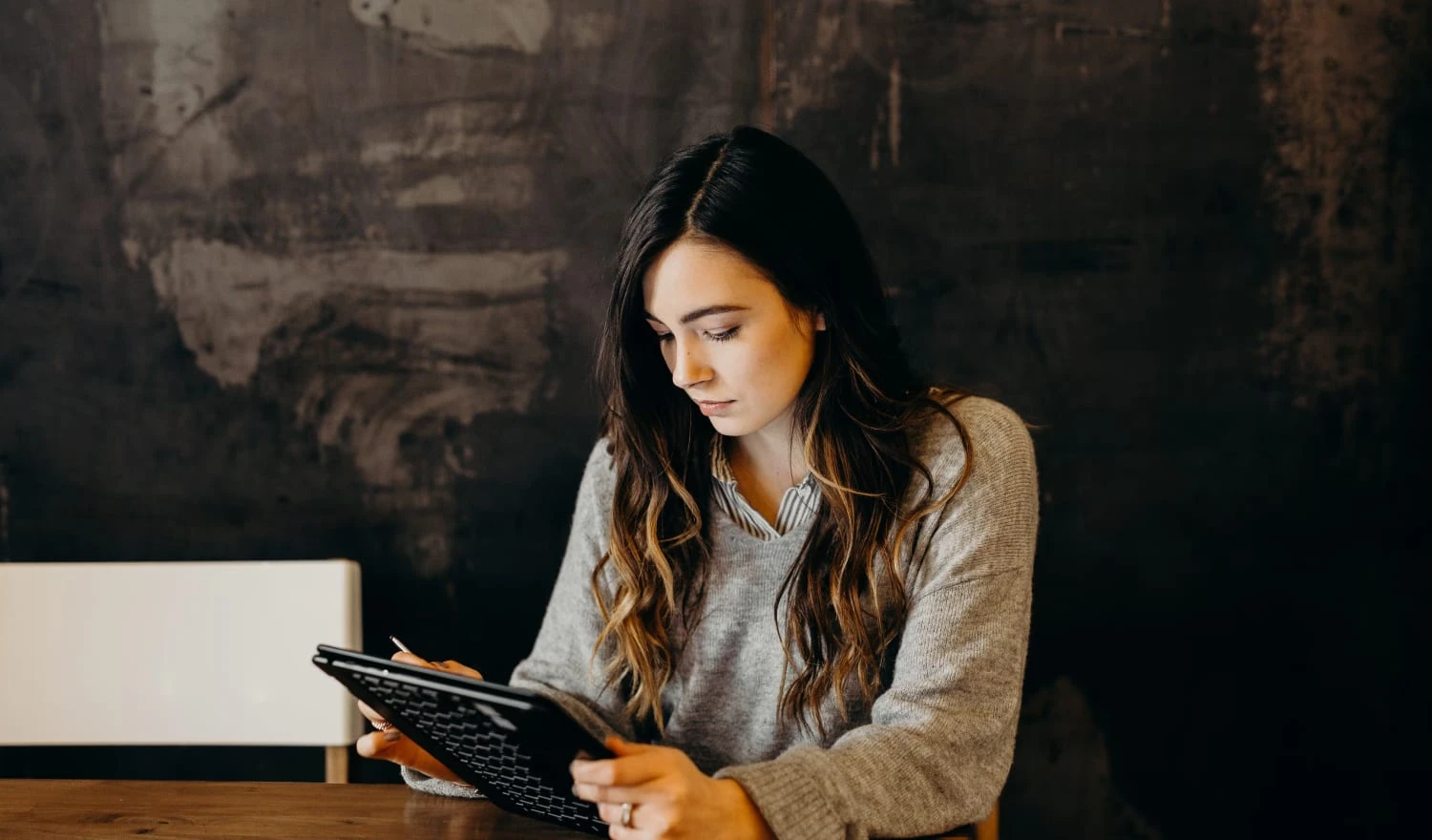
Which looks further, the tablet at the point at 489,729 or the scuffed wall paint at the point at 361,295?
the scuffed wall paint at the point at 361,295

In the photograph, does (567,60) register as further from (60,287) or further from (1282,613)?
(1282,613)

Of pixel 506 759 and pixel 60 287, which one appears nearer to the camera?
pixel 506 759

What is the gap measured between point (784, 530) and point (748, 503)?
61 millimetres

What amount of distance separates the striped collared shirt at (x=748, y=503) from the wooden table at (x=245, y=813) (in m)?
0.48

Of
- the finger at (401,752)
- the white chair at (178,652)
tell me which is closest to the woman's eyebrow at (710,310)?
the finger at (401,752)

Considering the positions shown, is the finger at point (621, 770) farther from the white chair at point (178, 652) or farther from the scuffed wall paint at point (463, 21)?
the scuffed wall paint at point (463, 21)

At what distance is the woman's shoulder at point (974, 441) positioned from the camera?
1292 mm

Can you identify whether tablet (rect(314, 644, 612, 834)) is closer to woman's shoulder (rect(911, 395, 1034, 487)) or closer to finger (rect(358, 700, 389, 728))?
finger (rect(358, 700, 389, 728))

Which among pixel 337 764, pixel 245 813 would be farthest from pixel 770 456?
pixel 337 764

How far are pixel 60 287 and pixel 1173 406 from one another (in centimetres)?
191

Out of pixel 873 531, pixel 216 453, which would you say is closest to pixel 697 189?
pixel 873 531

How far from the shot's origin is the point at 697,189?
1252 mm

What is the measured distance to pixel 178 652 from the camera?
1.67 metres

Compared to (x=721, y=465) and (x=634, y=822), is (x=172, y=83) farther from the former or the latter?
(x=634, y=822)
